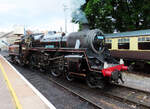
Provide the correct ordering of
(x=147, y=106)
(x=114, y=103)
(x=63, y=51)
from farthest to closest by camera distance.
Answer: (x=63, y=51) → (x=114, y=103) → (x=147, y=106)

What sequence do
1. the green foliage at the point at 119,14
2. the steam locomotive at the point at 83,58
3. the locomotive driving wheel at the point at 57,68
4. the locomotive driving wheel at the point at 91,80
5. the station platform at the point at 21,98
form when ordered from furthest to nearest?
the green foliage at the point at 119,14, the locomotive driving wheel at the point at 57,68, the locomotive driving wheel at the point at 91,80, the steam locomotive at the point at 83,58, the station platform at the point at 21,98

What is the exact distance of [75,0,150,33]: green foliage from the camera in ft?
50.3

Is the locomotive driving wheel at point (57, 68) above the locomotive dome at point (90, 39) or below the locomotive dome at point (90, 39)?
below

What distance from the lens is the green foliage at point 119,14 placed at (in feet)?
50.3

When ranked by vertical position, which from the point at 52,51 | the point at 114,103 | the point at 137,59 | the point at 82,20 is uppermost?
the point at 82,20

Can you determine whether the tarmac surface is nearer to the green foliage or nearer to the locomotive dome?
the locomotive dome

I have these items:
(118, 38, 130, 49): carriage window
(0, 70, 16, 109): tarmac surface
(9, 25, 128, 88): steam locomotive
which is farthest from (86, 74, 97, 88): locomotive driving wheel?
(118, 38, 130, 49): carriage window

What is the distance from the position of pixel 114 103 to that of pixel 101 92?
1.05m

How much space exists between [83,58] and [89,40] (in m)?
0.96

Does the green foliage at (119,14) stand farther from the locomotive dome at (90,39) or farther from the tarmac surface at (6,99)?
the tarmac surface at (6,99)

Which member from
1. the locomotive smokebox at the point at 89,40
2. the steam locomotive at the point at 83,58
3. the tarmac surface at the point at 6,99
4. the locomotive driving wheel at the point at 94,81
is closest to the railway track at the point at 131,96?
the locomotive driving wheel at the point at 94,81

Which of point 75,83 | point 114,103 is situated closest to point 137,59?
point 75,83

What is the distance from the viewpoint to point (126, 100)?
15.8ft

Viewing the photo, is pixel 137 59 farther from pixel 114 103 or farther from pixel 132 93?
pixel 114 103
